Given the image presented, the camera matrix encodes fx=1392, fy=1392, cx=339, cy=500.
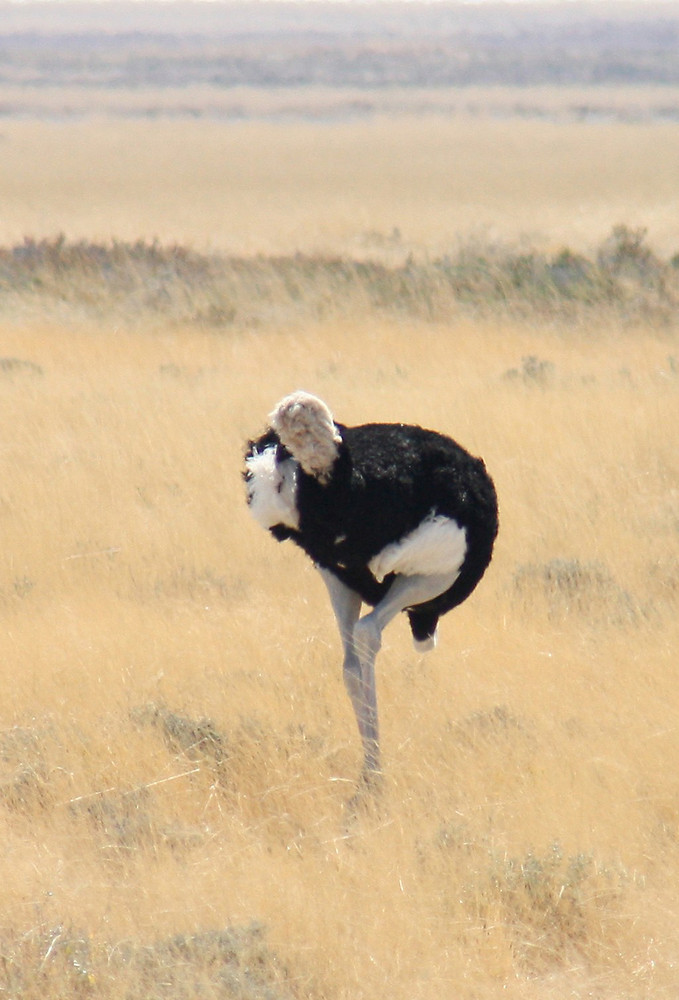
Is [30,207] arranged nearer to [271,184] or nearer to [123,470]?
[271,184]

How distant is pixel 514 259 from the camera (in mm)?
17469

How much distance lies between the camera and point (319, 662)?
5.88 meters

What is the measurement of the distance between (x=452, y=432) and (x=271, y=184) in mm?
36022

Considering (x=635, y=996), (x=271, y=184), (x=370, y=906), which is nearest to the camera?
(x=635, y=996)

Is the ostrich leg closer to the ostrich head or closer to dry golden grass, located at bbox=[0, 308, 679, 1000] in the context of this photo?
dry golden grass, located at bbox=[0, 308, 679, 1000]

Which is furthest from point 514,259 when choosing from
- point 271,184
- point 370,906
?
point 271,184

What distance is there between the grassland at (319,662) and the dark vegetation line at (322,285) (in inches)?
2.4

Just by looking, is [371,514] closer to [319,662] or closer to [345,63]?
[319,662]

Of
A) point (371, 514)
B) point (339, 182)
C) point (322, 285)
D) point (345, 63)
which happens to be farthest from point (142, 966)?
point (345, 63)

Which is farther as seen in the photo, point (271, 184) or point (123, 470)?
point (271, 184)

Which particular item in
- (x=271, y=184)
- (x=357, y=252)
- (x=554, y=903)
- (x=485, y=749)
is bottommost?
(x=271, y=184)

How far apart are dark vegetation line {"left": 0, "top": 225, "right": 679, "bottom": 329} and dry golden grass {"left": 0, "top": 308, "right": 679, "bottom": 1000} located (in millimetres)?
5909

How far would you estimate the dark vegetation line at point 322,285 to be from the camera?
15609mm

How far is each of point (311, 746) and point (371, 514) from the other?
1272 mm
